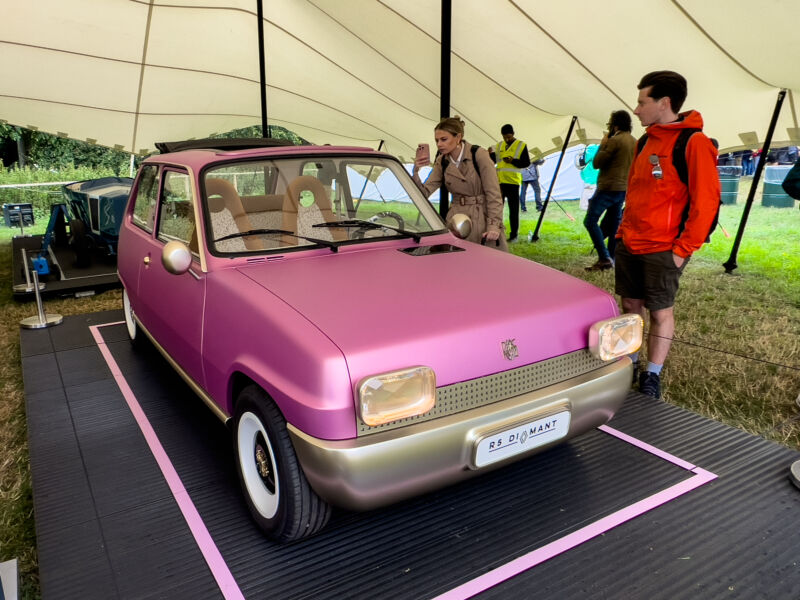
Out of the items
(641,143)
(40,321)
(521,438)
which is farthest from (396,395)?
(40,321)

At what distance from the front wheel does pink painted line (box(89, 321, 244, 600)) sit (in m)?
0.22

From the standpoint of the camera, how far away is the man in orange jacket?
130 inches

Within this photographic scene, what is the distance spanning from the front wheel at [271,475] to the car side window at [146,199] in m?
1.94

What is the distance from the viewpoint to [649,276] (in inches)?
145

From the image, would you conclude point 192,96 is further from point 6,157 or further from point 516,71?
point 6,157

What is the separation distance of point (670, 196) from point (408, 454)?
2.48 metres

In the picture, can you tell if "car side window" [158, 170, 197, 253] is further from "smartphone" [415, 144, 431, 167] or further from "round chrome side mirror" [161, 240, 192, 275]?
"smartphone" [415, 144, 431, 167]

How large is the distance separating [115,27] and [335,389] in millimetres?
9771

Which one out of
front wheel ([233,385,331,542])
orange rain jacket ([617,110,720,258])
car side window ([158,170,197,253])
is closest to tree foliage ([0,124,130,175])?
car side window ([158,170,197,253])

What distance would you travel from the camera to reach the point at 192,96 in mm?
12617

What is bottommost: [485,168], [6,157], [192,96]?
[6,157]

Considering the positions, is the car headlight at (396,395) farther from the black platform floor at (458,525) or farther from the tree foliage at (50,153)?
the tree foliage at (50,153)

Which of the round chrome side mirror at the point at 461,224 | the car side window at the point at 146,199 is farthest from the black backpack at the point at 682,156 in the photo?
the car side window at the point at 146,199

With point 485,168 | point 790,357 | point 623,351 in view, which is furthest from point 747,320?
point 623,351
